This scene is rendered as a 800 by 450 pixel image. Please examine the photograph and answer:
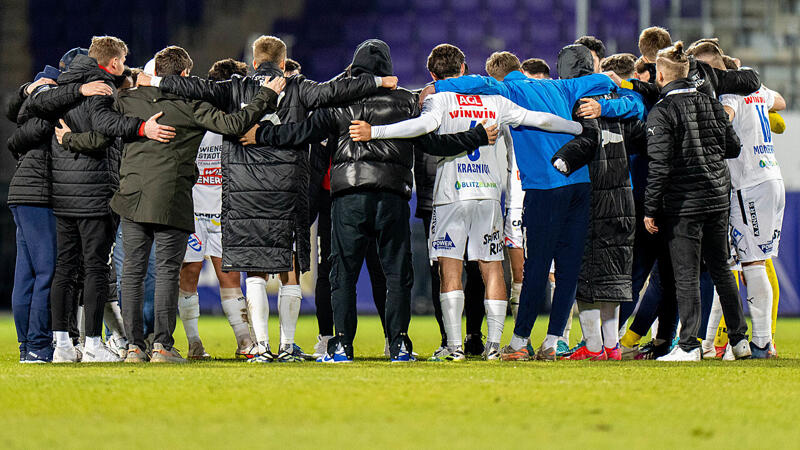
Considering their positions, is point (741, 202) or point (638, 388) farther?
point (741, 202)

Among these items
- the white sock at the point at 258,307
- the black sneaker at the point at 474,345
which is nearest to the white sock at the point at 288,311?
the white sock at the point at 258,307

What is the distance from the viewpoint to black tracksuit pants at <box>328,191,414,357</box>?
6438 millimetres

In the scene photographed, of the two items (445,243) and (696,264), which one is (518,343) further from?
(696,264)

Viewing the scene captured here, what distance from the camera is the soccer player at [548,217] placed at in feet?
22.1

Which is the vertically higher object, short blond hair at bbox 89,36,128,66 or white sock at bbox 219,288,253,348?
short blond hair at bbox 89,36,128,66

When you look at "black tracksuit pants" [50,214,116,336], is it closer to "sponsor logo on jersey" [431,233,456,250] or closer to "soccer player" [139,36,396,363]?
"soccer player" [139,36,396,363]

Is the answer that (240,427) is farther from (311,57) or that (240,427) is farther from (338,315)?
(311,57)

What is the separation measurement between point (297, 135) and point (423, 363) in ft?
5.03

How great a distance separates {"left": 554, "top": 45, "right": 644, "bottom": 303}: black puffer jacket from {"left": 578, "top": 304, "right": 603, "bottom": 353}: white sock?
0.09m

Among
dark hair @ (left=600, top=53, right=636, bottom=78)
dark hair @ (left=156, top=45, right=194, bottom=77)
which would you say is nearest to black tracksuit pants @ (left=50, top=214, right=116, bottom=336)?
dark hair @ (left=156, top=45, right=194, bottom=77)

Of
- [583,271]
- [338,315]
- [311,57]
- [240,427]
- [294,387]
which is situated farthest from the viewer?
[311,57]

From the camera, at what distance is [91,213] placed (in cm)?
667

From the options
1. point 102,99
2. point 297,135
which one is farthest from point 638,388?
point 102,99

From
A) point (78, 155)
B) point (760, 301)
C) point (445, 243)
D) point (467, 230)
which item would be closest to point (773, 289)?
point (760, 301)
